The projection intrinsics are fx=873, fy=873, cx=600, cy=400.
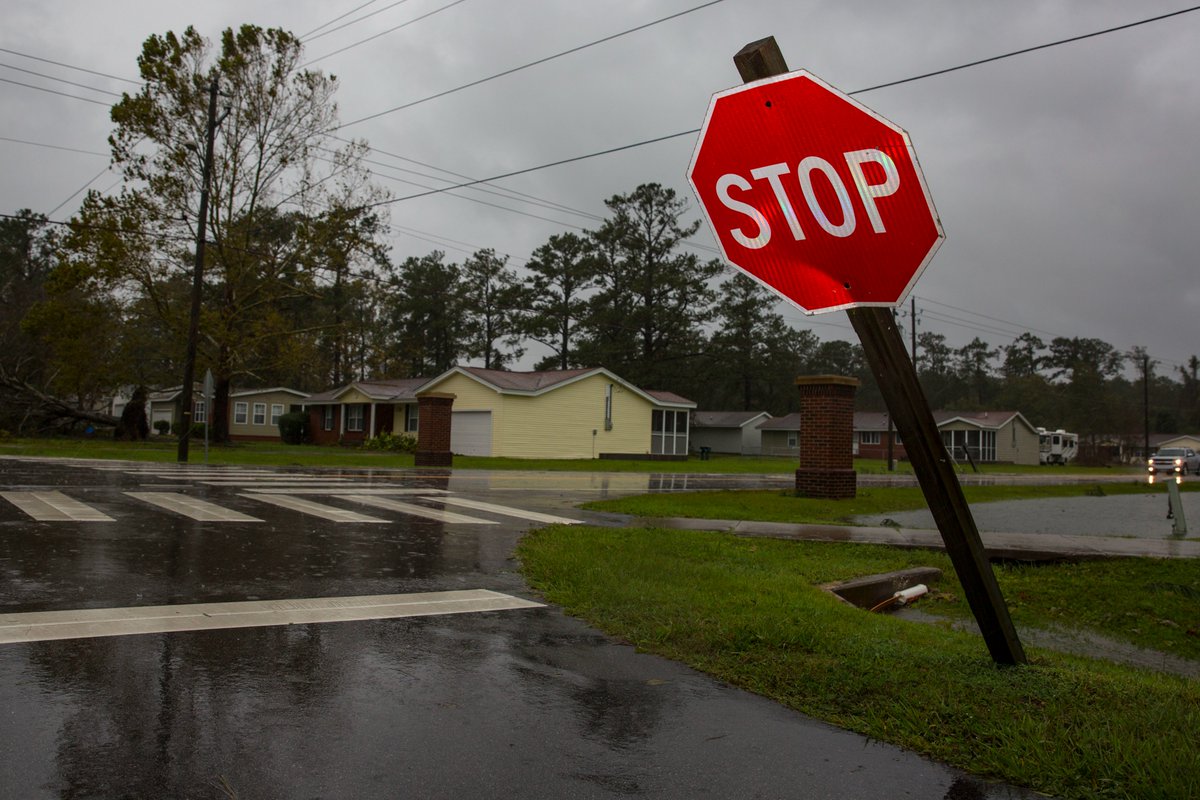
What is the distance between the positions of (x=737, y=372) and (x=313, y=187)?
132 ft

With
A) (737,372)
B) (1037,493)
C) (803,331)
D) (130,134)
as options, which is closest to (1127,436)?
(803,331)

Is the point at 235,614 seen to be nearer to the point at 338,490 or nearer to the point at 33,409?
the point at 338,490

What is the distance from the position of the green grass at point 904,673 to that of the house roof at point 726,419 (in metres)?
63.0

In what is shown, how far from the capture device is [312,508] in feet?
41.4

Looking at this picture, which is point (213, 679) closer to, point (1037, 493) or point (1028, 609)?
point (1028, 609)

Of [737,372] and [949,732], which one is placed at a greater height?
[737,372]

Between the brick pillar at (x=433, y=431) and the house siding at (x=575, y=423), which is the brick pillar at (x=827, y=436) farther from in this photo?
the house siding at (x=575, y=423)

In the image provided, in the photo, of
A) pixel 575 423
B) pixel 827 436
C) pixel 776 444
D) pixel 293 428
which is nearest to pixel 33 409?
pixel 293 428

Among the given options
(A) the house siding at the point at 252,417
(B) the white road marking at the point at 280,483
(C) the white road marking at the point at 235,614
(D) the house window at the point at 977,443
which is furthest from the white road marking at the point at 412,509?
(D) the house window at the point at 977,443

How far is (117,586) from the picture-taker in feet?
21.8

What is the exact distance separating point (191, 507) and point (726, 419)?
206ft

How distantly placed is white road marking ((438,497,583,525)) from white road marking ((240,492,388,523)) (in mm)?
2176

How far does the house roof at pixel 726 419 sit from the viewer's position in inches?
2815

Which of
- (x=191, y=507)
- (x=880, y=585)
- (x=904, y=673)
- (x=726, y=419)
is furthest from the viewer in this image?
(x=726, y=419)
